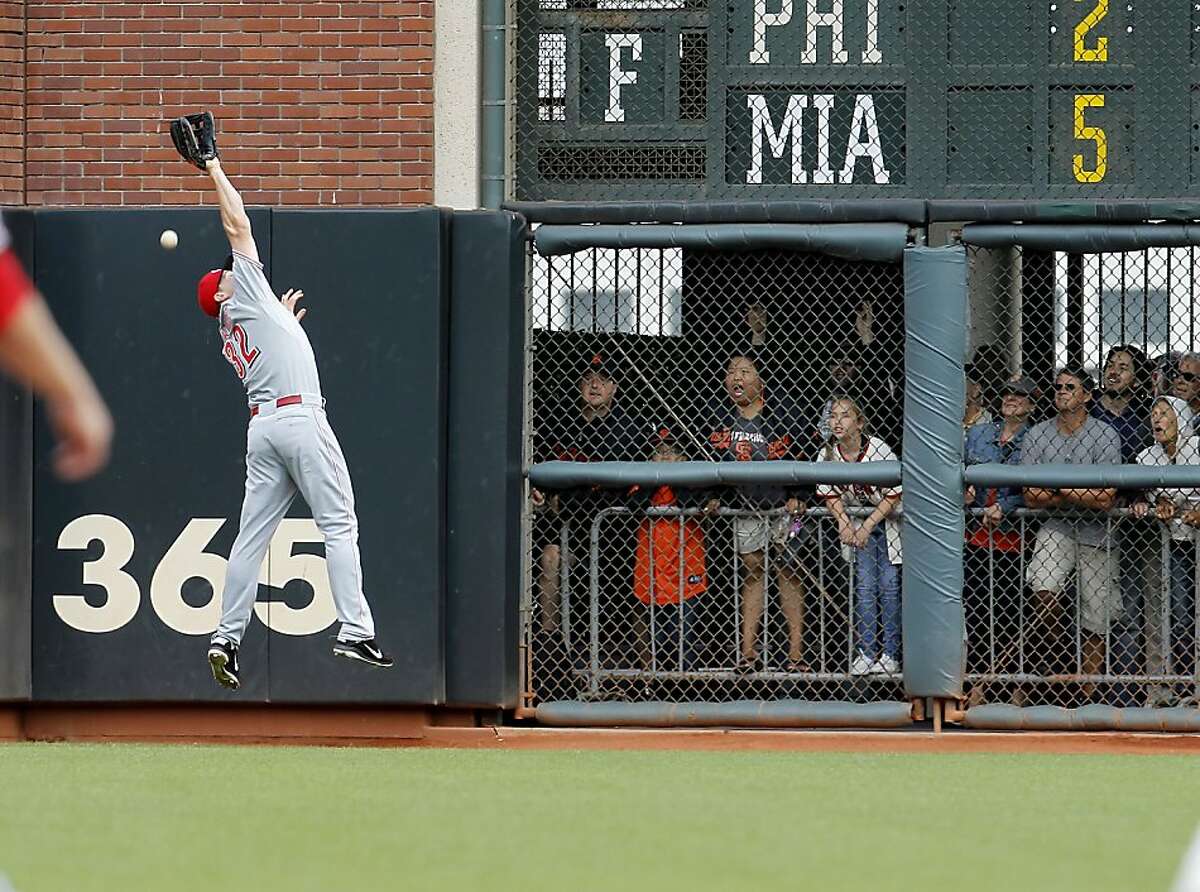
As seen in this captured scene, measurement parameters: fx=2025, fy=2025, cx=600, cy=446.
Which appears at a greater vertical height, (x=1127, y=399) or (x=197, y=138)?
(x=197, y=138)

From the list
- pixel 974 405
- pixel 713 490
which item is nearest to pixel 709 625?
pixel 713 490

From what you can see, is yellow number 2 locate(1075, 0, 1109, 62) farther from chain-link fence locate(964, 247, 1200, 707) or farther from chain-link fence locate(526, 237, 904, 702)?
chain-link fence locate(526, 237, 904, 702)

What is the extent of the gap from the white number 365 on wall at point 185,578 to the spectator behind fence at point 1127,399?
14.7 feet

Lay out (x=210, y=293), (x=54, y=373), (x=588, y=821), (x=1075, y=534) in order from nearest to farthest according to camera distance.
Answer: (x=54, y=373), (x=588, y=821), (x=210, y=293), (x=1075, y=534)

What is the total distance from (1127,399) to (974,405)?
85 centimetres

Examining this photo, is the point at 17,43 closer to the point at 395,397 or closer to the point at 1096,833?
the point at 395,397

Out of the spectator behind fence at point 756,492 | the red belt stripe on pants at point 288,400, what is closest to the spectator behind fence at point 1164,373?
the spectator behind fence at point 756,492

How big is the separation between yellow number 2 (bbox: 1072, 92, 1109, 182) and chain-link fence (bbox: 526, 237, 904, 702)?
1.29m

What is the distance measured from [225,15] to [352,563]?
3.92 meters

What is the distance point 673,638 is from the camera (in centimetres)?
1149

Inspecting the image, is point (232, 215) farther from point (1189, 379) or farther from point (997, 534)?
point (1189, 379)

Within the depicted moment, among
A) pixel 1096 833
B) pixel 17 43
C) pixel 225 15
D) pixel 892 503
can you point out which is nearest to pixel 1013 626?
pixel 892 503

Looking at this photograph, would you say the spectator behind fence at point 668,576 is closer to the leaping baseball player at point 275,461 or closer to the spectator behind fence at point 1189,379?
the leaping baseball player at point 275,461

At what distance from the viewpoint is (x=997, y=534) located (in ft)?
37.4
